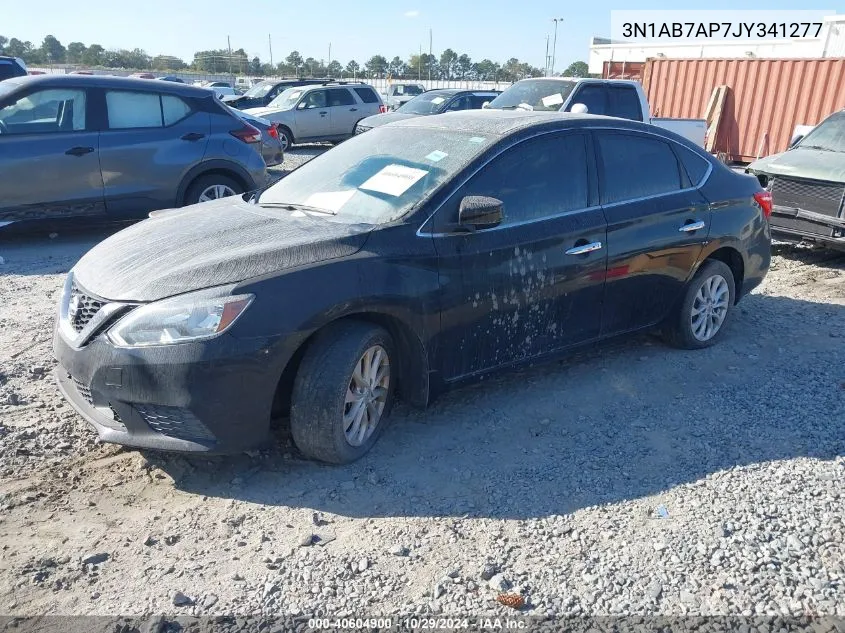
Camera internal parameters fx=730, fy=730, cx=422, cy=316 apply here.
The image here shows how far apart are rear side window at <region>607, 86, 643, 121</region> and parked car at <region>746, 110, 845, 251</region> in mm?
2979

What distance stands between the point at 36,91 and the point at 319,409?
20.4 ft

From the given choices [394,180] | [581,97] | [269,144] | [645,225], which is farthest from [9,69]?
[645,225]

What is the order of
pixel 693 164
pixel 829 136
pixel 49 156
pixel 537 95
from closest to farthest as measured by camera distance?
pixel 693 164
pixel 49 156
pixel 829 136
pixel 537 95

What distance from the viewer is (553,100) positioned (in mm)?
11117

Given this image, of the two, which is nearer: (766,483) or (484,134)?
(766,483)

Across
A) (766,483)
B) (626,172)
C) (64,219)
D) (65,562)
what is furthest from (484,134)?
(64,219)

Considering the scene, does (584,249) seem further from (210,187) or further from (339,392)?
(210,187)

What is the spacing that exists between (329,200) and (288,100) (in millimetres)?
16302

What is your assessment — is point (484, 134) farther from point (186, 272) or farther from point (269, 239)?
point (186, 272)


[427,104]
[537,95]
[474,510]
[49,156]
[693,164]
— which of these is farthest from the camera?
[427,104]

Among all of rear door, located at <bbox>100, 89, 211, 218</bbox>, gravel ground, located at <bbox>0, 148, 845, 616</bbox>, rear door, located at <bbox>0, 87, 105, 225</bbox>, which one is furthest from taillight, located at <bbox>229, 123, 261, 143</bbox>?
gravel ground, located at <bbox>0, 148, 845, 616</bbox>

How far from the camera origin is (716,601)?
2.83m

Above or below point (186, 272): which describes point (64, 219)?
below

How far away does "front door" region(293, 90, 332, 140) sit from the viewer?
1894 cm
